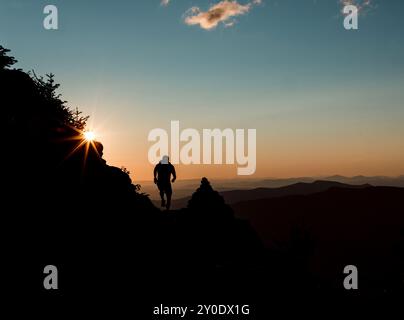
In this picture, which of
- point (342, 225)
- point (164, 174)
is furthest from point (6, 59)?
point (342, 225)

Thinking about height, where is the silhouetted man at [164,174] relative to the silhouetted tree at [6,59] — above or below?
below

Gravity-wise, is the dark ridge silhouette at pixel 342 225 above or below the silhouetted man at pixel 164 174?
below

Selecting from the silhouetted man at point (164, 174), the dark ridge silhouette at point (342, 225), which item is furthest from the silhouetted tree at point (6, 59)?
the dark ridge silhouette at point (342, 225)

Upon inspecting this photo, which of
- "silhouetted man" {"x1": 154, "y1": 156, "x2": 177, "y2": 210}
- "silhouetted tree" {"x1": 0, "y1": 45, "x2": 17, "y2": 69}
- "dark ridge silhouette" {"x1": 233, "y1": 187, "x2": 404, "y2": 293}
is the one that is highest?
"silhouetted tree" {"x1": 0, "y1": 45, "x2": 17, "y2": 69}

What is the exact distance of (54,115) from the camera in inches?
830

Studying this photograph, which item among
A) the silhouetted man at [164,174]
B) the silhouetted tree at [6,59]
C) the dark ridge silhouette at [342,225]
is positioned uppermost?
the silhouetted tree at [6,59]

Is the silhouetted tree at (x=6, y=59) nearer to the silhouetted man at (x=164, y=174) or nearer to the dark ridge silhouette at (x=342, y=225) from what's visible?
the silhouetted man at (x=164, y=174)

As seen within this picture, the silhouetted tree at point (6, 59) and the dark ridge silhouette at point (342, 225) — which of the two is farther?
the dark ridge silhouette at point (342, 225)

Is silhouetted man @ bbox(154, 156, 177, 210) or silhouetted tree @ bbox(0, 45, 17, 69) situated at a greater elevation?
silhouetted tree @ bbox(0, 45, 17, 69)

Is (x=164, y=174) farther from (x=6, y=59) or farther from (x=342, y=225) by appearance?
(x=342, y=225)

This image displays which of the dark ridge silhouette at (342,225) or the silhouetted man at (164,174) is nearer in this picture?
the silhouetted man at (164,174)

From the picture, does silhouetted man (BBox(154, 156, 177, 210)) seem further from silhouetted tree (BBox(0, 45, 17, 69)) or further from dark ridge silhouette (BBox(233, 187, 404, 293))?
dark ridge silhouette (BBox(233, 187, 404, 293))

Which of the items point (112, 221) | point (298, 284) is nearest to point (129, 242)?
point (112, 221)

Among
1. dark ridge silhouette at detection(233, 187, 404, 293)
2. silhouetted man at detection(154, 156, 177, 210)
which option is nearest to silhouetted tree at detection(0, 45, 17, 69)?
silhouetted man at detection(154, 156, 177, 210)
